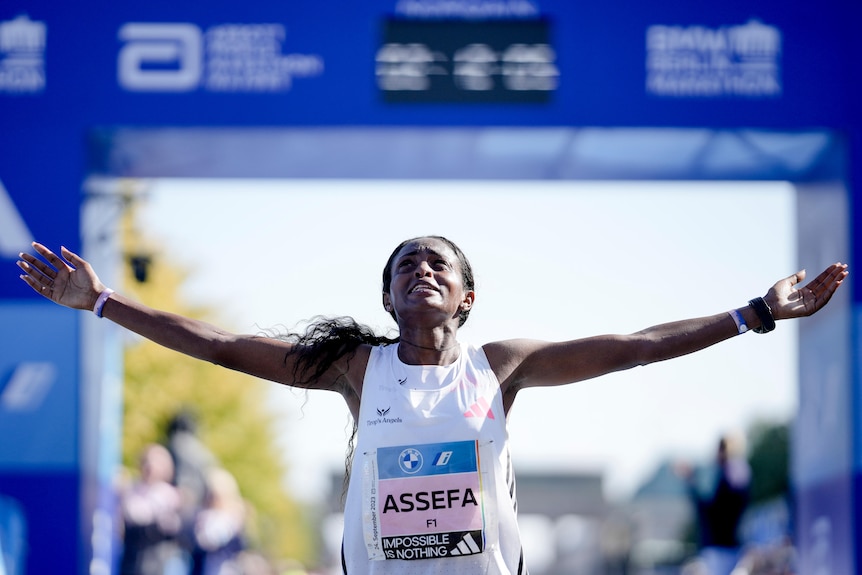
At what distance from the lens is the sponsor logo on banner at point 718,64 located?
8555mm

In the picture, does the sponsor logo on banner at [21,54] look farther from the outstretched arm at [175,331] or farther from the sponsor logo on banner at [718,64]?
the outstretched arm at [175,331]

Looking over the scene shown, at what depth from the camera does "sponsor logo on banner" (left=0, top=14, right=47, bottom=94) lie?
855 centimetres

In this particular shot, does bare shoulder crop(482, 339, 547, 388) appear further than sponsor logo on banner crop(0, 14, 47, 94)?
No

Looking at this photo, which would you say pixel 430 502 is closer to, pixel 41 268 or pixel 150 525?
pixel 41 268

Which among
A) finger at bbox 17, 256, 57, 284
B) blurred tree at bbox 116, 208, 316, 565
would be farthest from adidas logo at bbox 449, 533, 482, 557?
blurred tree at bbox 116, 208, 316, 565

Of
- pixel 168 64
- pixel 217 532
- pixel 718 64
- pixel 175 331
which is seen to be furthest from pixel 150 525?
pixel 175 331

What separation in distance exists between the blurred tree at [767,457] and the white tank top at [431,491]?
139 ft

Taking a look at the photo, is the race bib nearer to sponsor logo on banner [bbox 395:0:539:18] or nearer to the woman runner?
Result: the woman runner

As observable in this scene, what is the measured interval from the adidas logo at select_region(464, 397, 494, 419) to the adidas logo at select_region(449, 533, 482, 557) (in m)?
0.40

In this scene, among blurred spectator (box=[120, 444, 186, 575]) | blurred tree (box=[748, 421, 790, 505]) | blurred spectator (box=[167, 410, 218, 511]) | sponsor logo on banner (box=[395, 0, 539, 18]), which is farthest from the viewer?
blurred tree (box=[748, 421, 790, 505])

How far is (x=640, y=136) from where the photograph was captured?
8.62m

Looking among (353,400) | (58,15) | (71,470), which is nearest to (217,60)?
(58,15)

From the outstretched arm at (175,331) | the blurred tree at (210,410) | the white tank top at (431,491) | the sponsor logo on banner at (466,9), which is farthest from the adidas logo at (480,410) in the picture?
the blurred tree at (210,410)

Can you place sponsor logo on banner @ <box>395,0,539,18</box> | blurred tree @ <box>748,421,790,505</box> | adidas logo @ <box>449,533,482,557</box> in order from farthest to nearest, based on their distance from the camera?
blurred tree @ <box>748,421,790,505</box>, sponsor logo on banner @ <box>395,0,539,18</box>, adidas logo @ <box>449,533,482,557</box>
